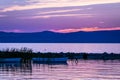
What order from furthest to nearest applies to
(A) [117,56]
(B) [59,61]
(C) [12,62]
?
(A) [117,56]
(B) [59,61]
(C) [12,62]

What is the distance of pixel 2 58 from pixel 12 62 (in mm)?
3463

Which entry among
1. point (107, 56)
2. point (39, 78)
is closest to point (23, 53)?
point (107, 56)

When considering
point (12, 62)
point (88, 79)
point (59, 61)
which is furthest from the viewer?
point (59, 61)

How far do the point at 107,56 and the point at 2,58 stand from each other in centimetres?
2673

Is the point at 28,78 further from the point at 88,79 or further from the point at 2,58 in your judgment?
the point at 2,58

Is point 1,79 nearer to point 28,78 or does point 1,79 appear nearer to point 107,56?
point 28,78

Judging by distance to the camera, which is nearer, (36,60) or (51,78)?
(51,78)

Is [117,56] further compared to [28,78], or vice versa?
[117,56]

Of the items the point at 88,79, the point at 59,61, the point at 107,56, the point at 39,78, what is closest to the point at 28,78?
the point at 39,78

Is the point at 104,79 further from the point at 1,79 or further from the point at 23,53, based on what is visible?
the point at 23,53

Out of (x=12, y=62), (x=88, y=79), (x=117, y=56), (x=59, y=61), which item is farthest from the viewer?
(x=117, y=56)

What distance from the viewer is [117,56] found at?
82.9m

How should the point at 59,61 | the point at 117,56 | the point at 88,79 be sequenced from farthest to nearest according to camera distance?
the point at 117,56
the point at 59,61
the point at 88,79

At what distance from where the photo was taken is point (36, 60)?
2586 inches
